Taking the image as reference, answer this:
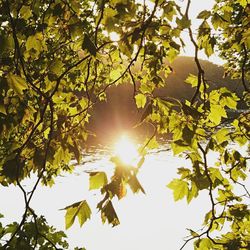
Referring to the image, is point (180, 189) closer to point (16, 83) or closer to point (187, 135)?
point (187, 135)

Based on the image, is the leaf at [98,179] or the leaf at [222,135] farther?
the leaf at [222,135]

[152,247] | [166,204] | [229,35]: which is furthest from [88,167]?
[229,35]

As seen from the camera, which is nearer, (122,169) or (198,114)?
(122,169)

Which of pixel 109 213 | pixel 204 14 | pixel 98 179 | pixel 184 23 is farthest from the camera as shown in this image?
pixel 204 14

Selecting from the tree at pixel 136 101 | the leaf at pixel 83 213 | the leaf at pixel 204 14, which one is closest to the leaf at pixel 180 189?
the tree at pixel 136 101

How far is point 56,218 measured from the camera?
2827 centimetres

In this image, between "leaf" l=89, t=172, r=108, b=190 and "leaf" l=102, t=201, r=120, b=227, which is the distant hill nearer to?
"leaf" l=89, t=172, r=108, b=190

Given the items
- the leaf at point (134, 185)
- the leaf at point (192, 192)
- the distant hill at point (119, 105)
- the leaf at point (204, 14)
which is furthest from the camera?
the distant hill at point (119, 105)

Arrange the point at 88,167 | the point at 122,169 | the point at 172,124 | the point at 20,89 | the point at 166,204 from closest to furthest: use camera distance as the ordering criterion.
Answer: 1. the point at 122,169
2. the point at 20,89
3. the point at 172,124
4. the point at 166,204
5. the point at 88,167

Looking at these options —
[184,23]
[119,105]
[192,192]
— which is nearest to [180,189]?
[192,192]

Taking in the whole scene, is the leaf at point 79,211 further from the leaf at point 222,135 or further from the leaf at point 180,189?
the leaf at point 222,135

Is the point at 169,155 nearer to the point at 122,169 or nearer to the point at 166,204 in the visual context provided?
the point at 166,204

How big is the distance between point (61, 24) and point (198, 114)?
1.38 m

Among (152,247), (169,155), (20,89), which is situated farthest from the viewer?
(169,155)
